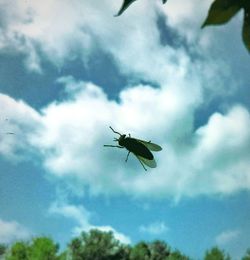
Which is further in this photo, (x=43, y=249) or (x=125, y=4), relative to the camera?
(x=43, y=249)

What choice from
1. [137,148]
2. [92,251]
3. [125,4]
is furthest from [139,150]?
[92,251]

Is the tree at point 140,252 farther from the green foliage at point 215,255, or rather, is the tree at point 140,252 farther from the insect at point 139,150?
the insect at point 139,150

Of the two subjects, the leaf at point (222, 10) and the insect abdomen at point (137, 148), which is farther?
the insect abdomen at point (137, 148)

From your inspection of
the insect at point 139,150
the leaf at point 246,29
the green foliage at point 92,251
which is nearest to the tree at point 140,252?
the green foliage at point 92,251

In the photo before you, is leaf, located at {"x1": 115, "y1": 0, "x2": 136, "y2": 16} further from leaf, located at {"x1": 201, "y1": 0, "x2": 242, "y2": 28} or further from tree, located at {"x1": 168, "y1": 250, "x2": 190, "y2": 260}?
tree, located at {"x1": 168, "y1": 250, "x2": 190, "y2": 260}

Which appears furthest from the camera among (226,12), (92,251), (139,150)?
(92,251)

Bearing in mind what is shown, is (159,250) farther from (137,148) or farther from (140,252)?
(137,148)
